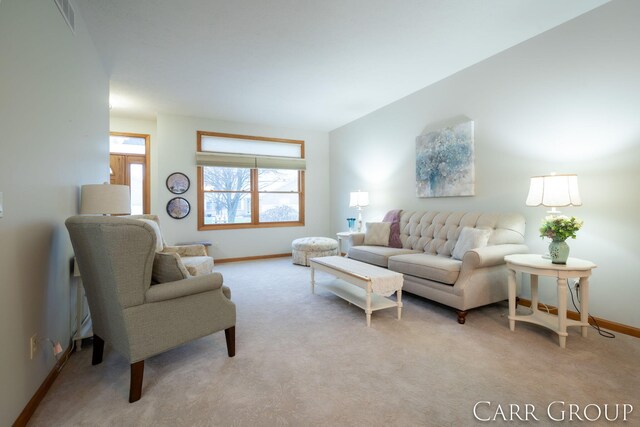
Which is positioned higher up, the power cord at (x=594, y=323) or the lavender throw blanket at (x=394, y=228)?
the lavender throw blanket at (x=394, y=228)

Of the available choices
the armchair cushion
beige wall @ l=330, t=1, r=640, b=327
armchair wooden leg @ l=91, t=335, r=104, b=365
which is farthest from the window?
armchair wooden leg @ l=91, t=335, r=104, b=365

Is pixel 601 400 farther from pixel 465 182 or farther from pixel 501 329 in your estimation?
pixel 465 182

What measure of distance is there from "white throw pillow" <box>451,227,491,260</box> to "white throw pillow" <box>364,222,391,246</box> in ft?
3.84

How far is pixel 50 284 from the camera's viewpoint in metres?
1.92

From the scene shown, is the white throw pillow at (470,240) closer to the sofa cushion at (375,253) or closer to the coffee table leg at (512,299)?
the coffee table leg at (512,299)

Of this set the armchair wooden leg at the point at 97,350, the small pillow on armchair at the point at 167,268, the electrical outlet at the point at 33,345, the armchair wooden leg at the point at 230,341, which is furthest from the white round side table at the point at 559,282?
the electrical outlet at the point at 33,345

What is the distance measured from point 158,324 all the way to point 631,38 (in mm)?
4060

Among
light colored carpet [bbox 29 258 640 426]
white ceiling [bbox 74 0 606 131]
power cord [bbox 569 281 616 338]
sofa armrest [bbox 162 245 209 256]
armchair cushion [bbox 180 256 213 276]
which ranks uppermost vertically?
white ceiling [bbox 74 0 606 131]

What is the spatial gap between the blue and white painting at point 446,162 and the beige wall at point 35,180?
154 inches

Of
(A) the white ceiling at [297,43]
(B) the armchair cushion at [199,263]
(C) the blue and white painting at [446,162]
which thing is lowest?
(B) the armchair cushion at [199,263]

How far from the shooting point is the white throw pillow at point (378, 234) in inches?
164

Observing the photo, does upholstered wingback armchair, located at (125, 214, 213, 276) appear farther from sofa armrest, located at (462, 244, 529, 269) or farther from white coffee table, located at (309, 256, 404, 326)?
sofa armrest, located at (462, 244, 529, 269)

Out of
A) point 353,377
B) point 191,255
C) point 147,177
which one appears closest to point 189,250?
point 191,255

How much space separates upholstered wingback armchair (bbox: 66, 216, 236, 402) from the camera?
5.18ft
